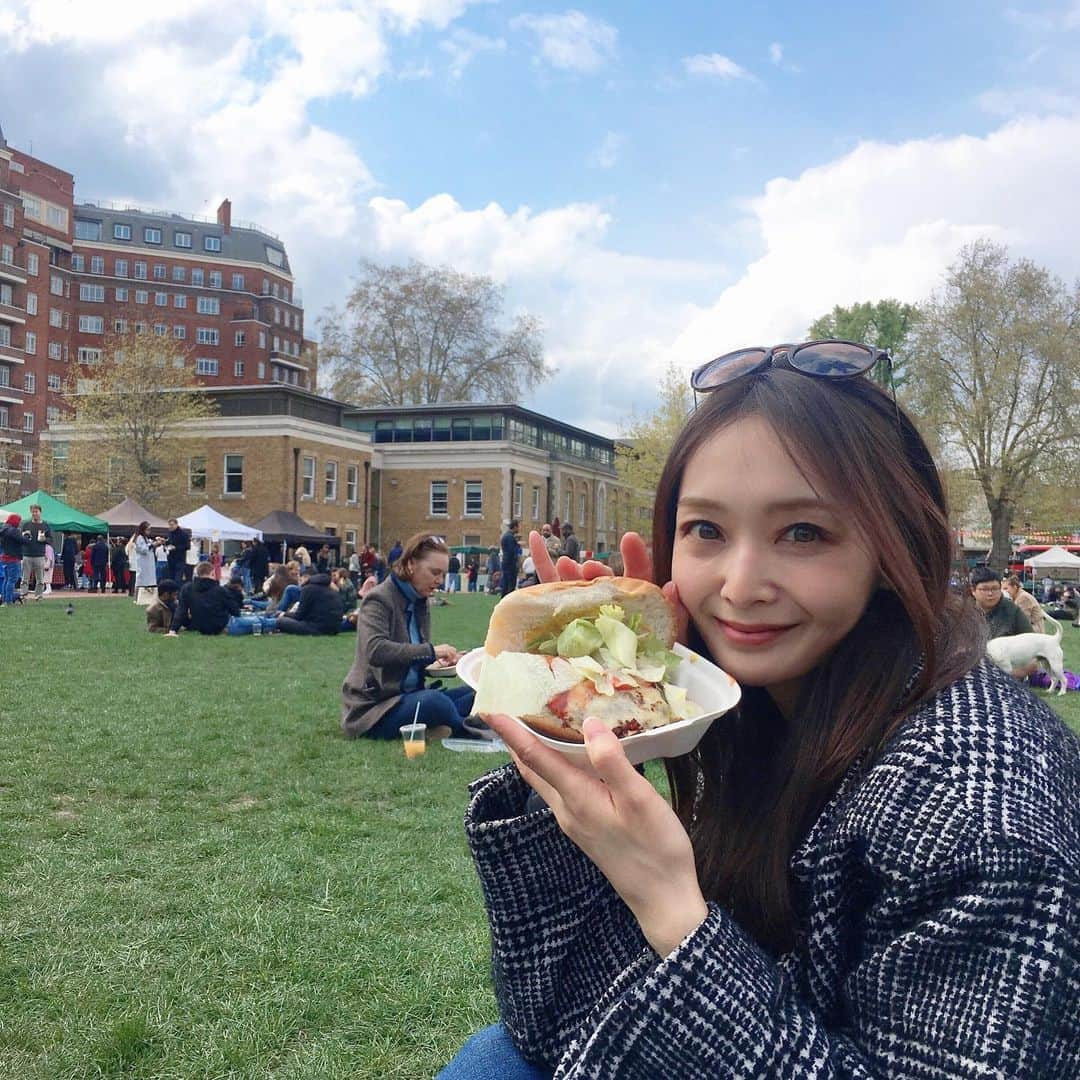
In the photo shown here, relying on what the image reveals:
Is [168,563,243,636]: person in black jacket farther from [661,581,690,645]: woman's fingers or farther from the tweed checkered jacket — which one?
the tweed checkered jacket

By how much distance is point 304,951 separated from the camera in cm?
380

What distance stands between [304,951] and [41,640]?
13088 millimetres

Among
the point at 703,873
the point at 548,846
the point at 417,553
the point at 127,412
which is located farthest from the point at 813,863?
the point at 127,412

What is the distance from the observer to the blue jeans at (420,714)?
8.16m

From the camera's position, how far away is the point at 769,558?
5.42 ft

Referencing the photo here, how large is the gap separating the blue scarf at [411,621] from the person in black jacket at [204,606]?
10.0 meters

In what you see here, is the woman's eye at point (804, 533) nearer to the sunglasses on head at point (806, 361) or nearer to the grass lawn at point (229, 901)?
the sunglasses on head at point (806, 361)

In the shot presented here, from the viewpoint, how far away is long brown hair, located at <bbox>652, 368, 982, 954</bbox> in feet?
5.00

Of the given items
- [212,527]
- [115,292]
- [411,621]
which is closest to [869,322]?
[212,527]

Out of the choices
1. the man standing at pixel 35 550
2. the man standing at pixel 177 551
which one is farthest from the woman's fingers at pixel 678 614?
the man standing at pixel 177 551

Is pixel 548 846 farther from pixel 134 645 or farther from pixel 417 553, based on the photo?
pixel 134 645

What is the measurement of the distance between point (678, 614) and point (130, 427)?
157ft

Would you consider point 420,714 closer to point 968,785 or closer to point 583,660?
point 583,660

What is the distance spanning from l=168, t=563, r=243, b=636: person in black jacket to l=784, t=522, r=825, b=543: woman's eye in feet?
55.8
